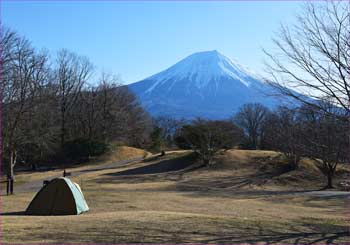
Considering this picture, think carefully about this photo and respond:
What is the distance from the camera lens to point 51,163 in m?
62.1

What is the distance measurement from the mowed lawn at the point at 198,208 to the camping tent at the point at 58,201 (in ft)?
2.32

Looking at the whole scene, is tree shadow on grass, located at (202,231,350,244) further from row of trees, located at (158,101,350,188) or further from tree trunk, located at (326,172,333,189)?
tree trunk, located at (326,172,333,189)

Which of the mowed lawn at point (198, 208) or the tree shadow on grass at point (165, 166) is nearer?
the mowed lawn at point (198, 208)

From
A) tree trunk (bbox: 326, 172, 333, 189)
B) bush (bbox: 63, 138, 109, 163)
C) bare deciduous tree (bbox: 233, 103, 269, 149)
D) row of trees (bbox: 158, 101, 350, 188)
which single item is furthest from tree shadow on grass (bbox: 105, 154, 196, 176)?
bare deciduous tree (bbox: 233, 103, 269, 149)

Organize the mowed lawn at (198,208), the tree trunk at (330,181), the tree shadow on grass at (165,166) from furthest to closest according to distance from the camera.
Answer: the tree shadow on grass at (165,166)
the tree trunk at (330,181)
the mowed lawn at (198,208)

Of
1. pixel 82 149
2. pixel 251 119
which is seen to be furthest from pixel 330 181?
pixel 251 119

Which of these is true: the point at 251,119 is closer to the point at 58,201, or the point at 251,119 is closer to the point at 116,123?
the point at 116,123

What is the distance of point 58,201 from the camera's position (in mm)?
17891

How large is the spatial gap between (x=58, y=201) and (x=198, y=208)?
5.75 m

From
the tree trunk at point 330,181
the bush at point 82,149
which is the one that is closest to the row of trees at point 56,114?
the bush at point 82,149

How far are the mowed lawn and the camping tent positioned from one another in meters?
0.71

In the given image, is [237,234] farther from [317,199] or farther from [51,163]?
[51,163]

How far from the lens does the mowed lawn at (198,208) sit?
30.4ft

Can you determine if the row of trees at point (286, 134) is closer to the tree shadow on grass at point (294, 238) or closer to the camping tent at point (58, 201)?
the tree shadow on grass at point (294, 238)
